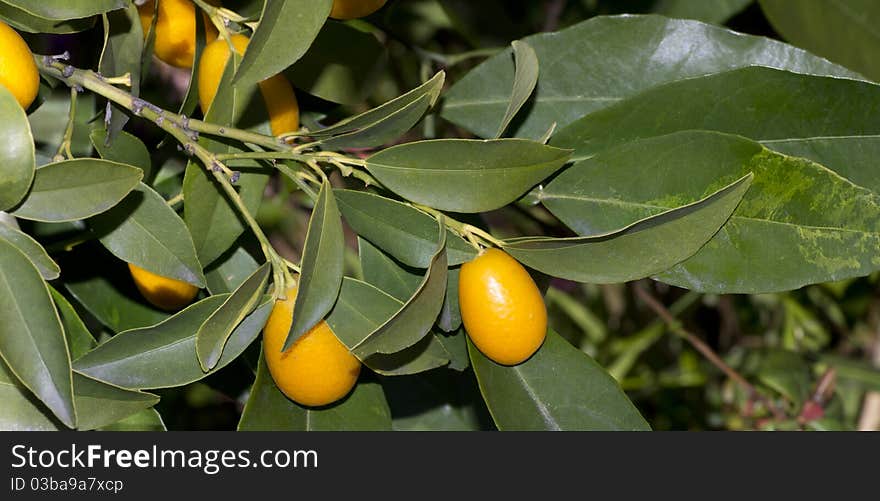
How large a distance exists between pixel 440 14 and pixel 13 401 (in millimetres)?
933

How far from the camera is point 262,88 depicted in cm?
65

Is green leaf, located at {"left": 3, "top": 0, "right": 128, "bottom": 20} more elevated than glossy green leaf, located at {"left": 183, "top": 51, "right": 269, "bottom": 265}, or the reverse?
green leaf, located at {"left": 3, "top": 0, "right": 128, "bottom": 20}

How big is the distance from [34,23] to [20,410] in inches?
10.7

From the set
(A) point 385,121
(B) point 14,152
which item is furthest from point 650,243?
(B) point 14,152

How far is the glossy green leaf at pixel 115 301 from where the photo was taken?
0.77m

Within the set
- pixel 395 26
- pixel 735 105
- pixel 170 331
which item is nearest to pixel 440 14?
pixel 395 26

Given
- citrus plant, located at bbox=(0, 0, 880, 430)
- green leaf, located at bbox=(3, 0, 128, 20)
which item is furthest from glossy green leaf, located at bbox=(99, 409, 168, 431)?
green leaf, located at bbox=(3, 0, 128, 20)

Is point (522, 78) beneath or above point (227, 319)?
above

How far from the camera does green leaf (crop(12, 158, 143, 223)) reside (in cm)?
56

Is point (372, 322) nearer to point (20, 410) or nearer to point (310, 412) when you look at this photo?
point (310, 412)

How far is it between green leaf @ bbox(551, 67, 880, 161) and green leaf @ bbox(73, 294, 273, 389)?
0.32 metres

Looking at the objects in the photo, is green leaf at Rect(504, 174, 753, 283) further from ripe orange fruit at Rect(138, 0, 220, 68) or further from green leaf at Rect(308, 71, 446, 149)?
ripe orange fruit at Rect(138, 0, 220, 68)

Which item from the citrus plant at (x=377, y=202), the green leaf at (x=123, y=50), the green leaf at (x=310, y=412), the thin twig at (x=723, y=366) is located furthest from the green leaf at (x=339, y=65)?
the thin twig at (x=723, y=366)

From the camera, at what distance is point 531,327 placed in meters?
0.61
